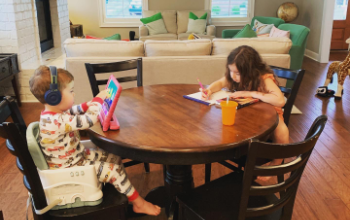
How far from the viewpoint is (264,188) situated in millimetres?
1249

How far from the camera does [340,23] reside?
730cm

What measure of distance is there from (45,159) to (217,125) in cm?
76

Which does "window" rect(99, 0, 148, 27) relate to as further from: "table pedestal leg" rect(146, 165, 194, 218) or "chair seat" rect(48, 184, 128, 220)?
"chair seat" rect(48, 184, 128, 220)

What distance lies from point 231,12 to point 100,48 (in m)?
5.27

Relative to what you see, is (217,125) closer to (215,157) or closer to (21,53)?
(215,157)

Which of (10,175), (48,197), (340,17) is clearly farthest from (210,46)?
(340,17)

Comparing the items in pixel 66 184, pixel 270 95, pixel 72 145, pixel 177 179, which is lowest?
pixel 177 179

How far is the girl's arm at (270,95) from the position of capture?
191 cm

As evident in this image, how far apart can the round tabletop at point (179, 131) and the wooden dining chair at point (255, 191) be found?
0.62ft

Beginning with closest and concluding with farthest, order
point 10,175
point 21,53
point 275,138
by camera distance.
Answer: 1. point 275,138
2. point 10,175
3. point 21,53

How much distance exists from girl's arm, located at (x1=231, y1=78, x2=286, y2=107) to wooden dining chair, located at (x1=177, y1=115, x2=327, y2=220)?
0.49 meters

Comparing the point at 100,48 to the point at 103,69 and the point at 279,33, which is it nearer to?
the point at 103,69

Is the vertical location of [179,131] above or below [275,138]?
above

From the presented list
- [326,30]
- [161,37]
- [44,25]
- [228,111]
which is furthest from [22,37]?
[326,30]
